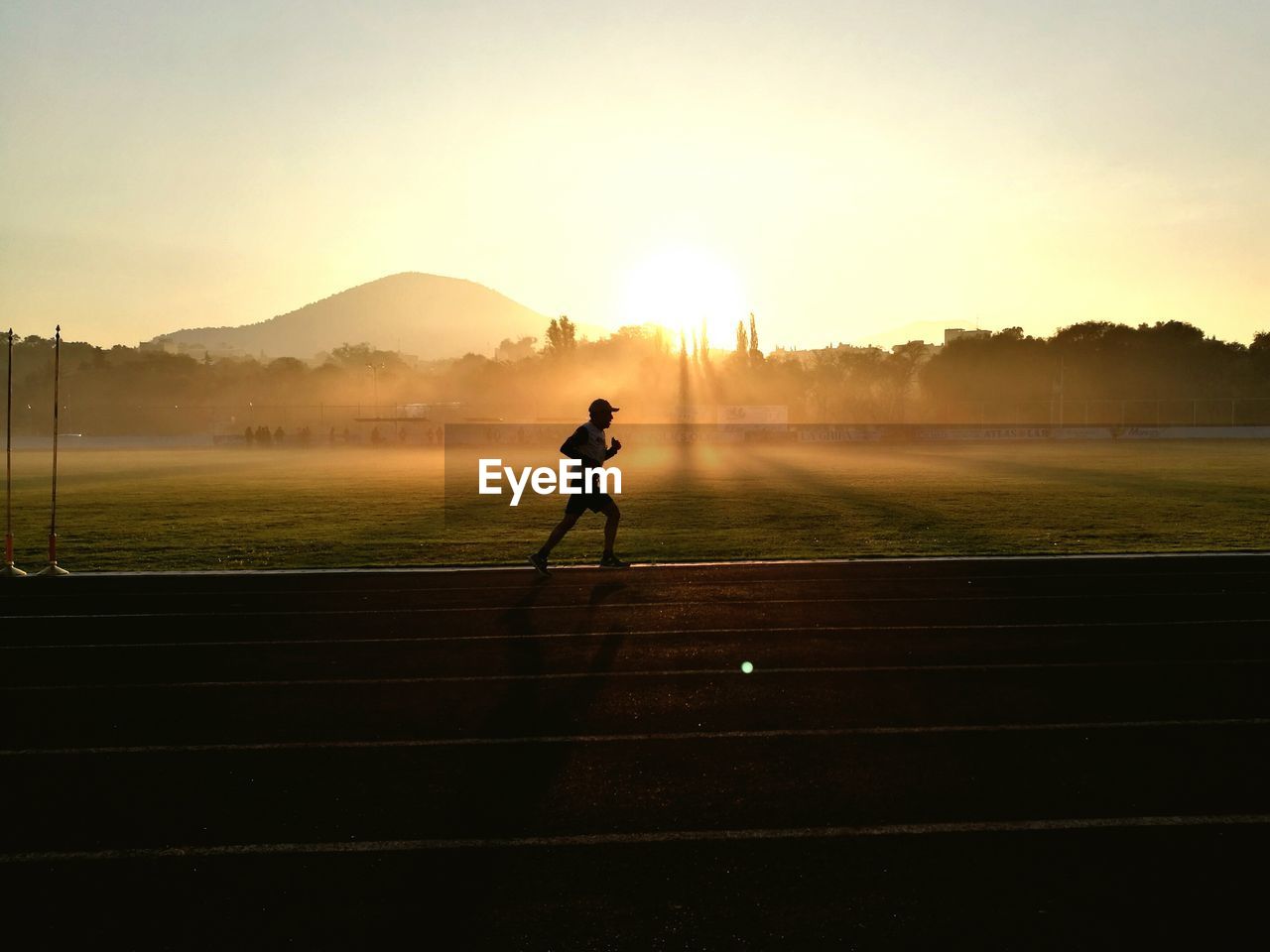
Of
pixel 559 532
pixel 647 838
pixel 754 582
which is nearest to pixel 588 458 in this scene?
pixel 559 532

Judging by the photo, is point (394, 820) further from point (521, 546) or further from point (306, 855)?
point (521, 546)

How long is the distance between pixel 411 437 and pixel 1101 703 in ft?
205

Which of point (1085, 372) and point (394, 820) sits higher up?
point (1085, 372)

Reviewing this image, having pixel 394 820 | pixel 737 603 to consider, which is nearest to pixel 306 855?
pixel 394 820

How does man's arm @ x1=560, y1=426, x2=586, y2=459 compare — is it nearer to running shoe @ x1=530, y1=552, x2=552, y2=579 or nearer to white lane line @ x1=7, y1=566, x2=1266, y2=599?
running shoe @ x1=530, y1=552, x2=552, y2=579

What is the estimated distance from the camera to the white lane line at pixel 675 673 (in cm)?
794

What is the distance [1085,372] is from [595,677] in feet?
296

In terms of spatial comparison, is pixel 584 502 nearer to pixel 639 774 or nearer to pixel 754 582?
pixel 754 582

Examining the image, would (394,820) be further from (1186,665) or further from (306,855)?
(1186,665)

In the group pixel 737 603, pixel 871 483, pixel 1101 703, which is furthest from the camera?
pixel 871 483

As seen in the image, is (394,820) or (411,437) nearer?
(394,820)

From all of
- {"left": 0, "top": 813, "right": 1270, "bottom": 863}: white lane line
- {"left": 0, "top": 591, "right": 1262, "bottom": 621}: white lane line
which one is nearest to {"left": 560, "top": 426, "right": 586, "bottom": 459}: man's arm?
{"left": 0, "top": 591, "right": 1262, "bottom": 621}: white lane line

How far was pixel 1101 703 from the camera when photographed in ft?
23.9

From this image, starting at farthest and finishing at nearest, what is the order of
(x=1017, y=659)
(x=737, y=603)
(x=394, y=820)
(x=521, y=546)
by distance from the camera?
(x=521, y=546) < (x=737, y=603) < (x=1017, y=659) < (x=394, y=820)
